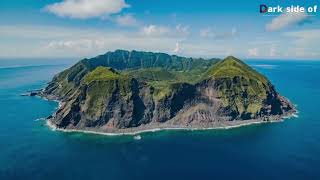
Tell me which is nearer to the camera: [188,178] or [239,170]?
[188,178]

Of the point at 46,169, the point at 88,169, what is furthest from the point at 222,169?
the point at 46,169

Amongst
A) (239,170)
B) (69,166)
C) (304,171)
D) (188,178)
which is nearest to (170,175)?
(188,178)

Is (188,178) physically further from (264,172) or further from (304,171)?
A: (304,171)

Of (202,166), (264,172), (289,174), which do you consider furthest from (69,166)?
(289,174)

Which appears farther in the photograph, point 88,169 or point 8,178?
point 88,169

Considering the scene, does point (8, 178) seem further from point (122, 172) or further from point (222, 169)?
point (222, 169)

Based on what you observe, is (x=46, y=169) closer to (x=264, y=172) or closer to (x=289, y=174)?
(x=264, y=172)

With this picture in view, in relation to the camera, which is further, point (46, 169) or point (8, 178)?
point (46, 169)
